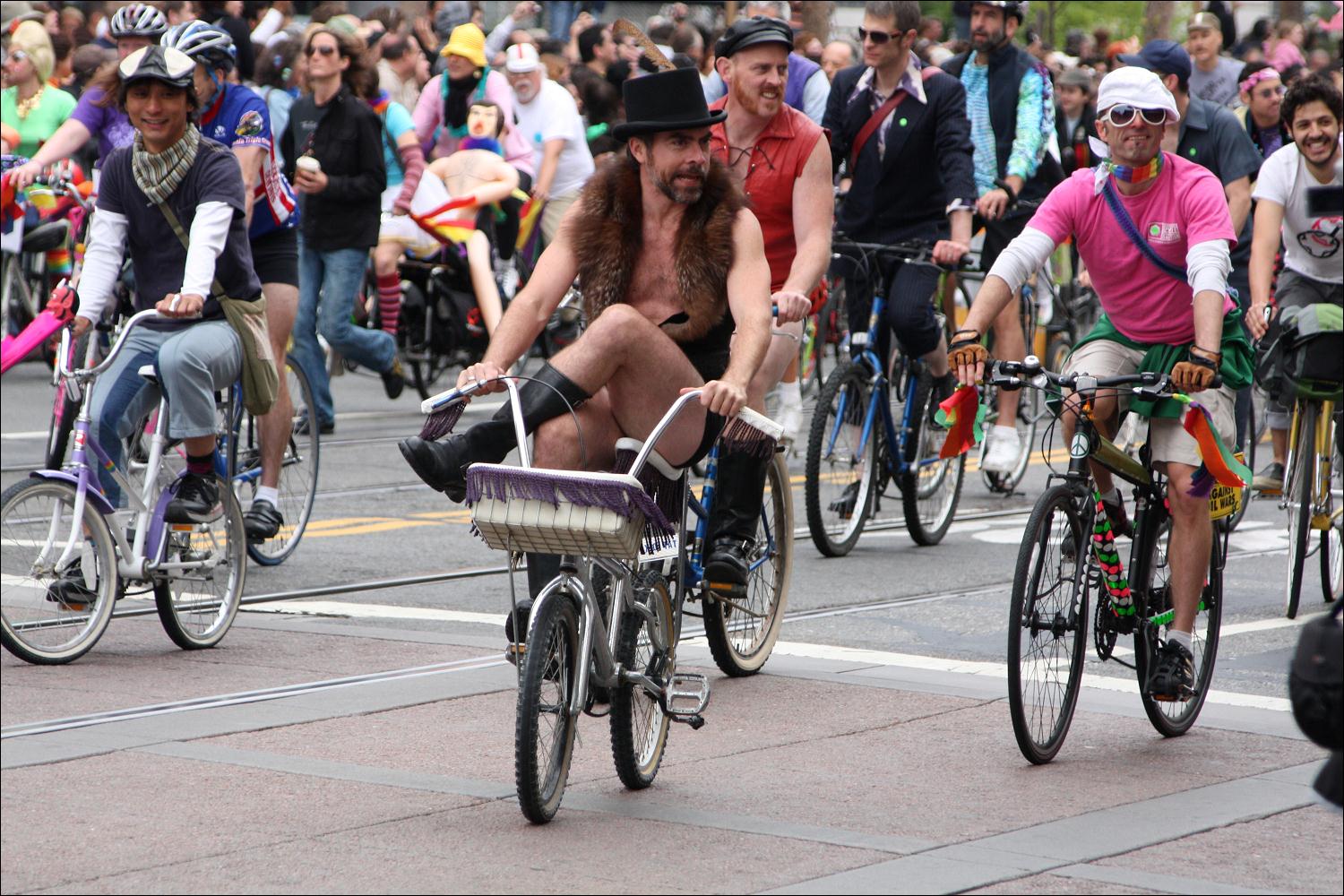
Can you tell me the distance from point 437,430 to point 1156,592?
2351 mm

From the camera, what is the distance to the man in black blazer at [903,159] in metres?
9.47

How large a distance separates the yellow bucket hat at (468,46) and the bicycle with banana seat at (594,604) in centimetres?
1029

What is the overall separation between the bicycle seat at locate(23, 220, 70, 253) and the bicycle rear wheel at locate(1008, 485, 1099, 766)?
10175 millimetres

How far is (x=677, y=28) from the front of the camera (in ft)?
63.2

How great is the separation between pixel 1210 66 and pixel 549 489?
12.4 m

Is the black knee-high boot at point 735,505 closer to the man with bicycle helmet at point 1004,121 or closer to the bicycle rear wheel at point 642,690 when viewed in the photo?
the bicycle rear wheel at point 642,690

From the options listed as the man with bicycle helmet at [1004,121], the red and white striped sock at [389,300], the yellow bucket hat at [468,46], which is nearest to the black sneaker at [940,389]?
the man with bicycle helmet at [1004,121]

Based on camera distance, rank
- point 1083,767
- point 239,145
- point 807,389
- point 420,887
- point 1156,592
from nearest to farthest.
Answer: point 420,887
point 1083,767
point 1156,592
point 239,145
point 807,389

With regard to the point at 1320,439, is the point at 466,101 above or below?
above

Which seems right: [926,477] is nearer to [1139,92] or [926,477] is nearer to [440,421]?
[1139,92]

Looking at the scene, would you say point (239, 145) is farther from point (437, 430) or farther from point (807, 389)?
point (807, 389)

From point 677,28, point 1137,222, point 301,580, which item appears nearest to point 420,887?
point 1137,222

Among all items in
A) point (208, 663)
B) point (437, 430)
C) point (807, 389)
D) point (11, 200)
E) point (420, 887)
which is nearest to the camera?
point (420, 887)

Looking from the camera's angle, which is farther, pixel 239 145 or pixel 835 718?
pixel 239 145
